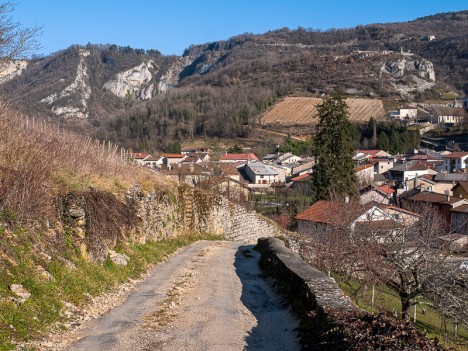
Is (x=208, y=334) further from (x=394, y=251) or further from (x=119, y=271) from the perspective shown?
(x=394, y=251)

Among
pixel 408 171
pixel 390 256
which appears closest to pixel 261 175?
pixel 408 171

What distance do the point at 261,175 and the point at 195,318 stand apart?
63.7 meters

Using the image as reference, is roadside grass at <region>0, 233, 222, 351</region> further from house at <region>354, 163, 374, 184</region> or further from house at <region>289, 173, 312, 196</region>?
house at <region>354, 163, 374, 184</region>

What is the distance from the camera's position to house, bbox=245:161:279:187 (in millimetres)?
70769

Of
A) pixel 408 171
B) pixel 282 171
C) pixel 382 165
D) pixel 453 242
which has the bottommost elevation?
pixel 282 171

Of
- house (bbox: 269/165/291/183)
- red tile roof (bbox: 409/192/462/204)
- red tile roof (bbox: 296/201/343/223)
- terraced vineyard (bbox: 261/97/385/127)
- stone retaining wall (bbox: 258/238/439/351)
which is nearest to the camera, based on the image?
stone retaining wall (bbox: 258/238/439/351)

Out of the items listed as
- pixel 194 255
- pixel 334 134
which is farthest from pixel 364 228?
pixel 334 134

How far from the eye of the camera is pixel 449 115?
113 m

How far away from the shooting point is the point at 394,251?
12.0 m

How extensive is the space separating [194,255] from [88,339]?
29.0 feet

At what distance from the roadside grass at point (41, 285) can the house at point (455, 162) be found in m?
66.7

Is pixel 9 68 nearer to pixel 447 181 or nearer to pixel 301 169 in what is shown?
pixel 447 181

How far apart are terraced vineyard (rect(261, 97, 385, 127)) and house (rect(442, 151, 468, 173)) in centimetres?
3776

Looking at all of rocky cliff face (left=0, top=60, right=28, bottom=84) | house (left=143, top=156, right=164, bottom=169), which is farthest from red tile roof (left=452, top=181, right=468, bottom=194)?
rocky cliff face (left=0, top=60, right=28, bottom=84)
